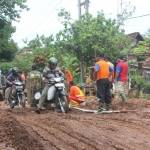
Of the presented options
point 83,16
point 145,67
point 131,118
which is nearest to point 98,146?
point 131,118

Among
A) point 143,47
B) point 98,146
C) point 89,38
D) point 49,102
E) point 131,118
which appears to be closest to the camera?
point 98,146

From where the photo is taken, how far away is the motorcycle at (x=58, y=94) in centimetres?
1755

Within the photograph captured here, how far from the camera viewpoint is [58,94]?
17703 mm

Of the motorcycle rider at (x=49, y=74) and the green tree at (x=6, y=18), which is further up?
the green tree at (x=6, y=18)

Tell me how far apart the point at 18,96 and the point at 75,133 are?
935 cm

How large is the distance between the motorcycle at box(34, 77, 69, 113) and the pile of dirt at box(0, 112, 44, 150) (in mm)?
3482

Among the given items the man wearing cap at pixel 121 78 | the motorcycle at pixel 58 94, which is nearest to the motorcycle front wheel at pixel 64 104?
the motorcycle at pixel 58 94

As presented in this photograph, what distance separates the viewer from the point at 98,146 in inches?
398

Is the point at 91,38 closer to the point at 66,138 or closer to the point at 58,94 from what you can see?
the point at 58,94

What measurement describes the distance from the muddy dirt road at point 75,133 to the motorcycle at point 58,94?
6.23 feet

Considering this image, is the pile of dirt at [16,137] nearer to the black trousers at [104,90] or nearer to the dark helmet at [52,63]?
the dark helmet at [52,63]

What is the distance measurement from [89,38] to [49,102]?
41.4ft

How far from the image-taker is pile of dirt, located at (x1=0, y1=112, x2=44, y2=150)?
33.8 feet

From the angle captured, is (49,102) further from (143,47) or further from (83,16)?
(143,47)
